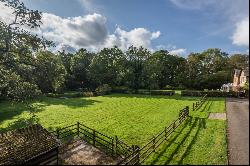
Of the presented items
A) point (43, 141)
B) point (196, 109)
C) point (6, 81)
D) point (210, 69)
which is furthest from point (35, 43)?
point (210, 69)

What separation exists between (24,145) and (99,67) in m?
61.1

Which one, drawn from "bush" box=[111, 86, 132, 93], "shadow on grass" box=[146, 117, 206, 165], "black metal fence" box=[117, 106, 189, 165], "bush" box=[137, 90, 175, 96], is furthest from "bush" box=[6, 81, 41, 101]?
"bush" box=[111, 86, 132, 93]

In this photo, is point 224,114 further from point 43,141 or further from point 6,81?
point 6,81

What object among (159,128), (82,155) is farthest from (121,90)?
(82,155)

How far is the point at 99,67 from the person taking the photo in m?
77.2

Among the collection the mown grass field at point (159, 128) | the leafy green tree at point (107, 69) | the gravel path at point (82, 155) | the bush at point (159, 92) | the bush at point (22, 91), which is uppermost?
the leafy green tree at point (107, 69)

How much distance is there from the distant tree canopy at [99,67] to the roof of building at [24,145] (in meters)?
6.01

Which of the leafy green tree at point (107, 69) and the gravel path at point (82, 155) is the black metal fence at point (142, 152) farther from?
the leafy green tree at point (107, 69)

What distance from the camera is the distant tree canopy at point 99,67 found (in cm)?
2330

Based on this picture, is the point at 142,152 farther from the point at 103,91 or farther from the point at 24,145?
the point at 103,91

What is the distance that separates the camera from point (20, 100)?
23.9m

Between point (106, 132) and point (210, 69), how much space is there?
7459cm

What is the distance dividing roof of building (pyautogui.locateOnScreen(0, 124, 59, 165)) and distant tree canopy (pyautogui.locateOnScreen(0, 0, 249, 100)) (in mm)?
6012

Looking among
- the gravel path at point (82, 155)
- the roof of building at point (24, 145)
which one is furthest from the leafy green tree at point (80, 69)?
the roof of building at point (24, 145)
